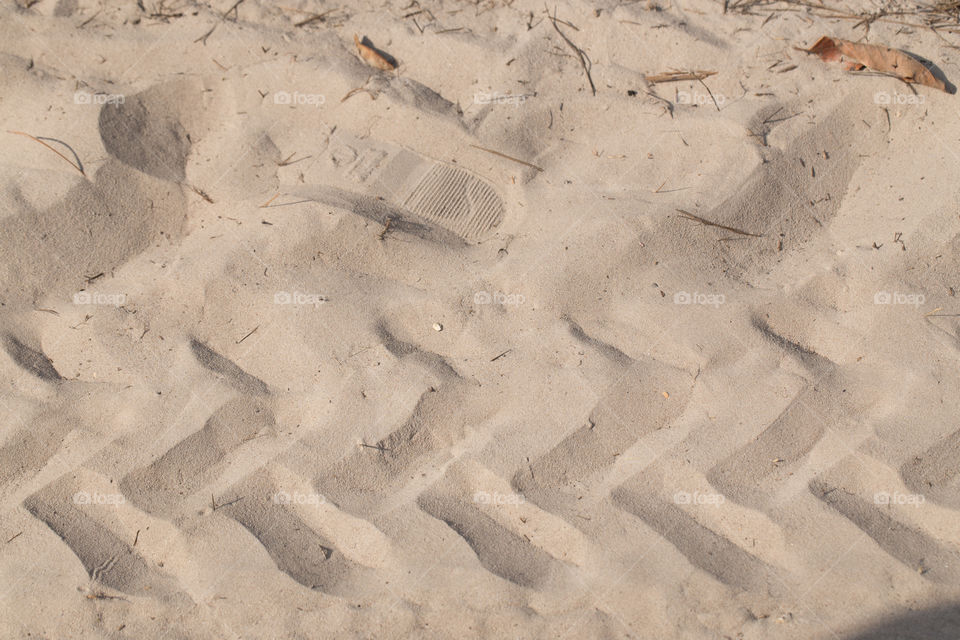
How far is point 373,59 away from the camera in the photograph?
2920 millimetres

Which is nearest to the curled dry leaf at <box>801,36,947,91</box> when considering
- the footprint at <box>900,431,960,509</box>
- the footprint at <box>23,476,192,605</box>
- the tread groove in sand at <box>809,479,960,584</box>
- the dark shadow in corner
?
the footprint at <box>900,431,960,509</box>

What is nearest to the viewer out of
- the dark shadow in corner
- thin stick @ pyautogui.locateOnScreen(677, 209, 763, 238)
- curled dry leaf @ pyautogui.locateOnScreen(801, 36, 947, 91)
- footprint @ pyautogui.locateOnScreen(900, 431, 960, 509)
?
the dark shadow in corner

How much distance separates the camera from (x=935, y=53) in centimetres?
279

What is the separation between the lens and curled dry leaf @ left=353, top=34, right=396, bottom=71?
9.57ft

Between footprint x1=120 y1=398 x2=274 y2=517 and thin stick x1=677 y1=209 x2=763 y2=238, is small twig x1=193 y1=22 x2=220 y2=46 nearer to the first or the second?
footprint x1=120 y1=398 x2=274 y2=517

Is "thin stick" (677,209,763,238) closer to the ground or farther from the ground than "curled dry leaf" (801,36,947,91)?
closer to the ground

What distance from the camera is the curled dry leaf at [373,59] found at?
2.92m

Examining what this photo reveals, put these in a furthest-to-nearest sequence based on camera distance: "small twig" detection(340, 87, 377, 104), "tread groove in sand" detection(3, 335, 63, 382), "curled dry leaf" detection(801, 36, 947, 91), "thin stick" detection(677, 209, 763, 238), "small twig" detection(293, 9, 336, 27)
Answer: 1. "small twig" detection(293, 9, 336, 27)
2. "small twig" detection(340, 87, 377, 104)
3. "curled dry leaf" detection(801, 36, 947, 91)
4. "thin stick" detection(677, 209, 763, 238)
5. "tread groove in sand" detection(3, 335, 63, 382)

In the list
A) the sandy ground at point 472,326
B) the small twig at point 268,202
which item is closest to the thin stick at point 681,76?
the sandy ground at point 472,326

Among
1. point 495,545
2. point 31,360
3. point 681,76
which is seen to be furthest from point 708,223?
point 31,360

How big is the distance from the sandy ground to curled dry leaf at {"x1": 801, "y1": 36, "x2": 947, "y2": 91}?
6cm

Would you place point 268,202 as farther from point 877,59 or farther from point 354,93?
point 877,59

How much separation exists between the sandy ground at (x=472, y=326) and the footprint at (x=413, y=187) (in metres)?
0.02

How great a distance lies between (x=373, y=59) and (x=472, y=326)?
1278mm
